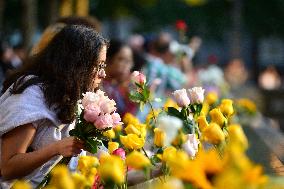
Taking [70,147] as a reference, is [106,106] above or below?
above

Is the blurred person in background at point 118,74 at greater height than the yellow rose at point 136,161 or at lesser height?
lesser

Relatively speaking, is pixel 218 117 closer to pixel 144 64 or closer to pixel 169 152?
pixel 169 152

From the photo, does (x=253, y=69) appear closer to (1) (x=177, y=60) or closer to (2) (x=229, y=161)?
(1) (x=177, y=60)

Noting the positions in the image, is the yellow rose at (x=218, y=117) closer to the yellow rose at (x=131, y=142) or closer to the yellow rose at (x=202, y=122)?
the yellow rose at (x=202, y=122)

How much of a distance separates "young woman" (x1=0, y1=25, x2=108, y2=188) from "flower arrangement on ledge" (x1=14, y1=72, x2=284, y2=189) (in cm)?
22

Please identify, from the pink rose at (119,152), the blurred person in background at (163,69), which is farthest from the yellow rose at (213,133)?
the blurred person in background at (163,69)

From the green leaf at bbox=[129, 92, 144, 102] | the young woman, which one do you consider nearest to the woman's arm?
the young woman

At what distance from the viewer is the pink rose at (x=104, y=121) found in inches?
134

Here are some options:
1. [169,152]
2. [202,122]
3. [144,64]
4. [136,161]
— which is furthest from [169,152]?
[144,64]

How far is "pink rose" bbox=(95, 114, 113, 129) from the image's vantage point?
342 centimetres

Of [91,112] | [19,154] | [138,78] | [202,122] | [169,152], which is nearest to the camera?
[169,152]

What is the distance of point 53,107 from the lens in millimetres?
3881

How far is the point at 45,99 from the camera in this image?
3865 millimetres

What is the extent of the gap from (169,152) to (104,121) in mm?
439
